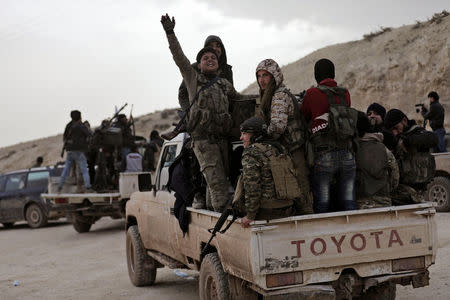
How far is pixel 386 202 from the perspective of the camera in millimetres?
6176

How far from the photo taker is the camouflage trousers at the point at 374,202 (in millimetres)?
6172

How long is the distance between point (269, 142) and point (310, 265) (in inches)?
41.3

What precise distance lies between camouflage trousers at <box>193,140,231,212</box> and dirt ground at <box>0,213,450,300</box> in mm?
2298

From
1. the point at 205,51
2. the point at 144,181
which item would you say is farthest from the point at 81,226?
the point at 205,51

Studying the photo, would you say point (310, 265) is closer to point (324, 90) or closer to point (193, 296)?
point (324, 90)

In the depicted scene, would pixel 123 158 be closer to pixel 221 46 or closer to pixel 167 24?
pixel 221 46

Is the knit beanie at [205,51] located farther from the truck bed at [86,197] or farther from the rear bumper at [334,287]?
the truck bed at [86,197]

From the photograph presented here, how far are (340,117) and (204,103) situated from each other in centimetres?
147

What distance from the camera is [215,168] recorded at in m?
6.84

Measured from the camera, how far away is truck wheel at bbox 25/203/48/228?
65.2 ft

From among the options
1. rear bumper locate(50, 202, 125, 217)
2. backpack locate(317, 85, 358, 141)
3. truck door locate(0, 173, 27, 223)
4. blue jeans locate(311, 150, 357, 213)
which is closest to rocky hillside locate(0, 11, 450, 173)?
rear bumper locate(50, 202, 125, 217)

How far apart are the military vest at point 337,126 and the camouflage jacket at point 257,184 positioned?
80cm

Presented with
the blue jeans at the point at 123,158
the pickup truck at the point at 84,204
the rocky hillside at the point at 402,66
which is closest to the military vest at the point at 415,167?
the pickup truck at the point at 84,204

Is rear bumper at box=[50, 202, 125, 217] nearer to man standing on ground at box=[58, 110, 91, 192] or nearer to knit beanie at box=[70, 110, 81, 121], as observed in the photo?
man standing on ground at box=[58, 110, 91, 192]
